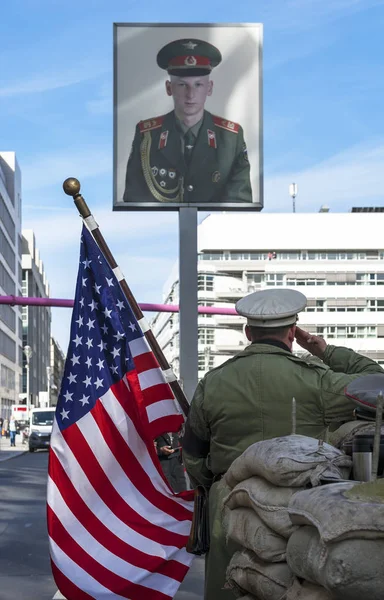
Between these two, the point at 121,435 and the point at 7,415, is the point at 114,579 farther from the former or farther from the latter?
Result: the point at 7,415

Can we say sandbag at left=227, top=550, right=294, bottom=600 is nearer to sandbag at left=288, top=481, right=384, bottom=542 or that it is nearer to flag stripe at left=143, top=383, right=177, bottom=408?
sandbag at left=288, top=481, right=384, bottom=542

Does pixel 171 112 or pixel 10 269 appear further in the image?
pixel 10 269

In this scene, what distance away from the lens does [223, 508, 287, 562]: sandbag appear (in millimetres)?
3568

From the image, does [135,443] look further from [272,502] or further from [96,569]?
[272,502]

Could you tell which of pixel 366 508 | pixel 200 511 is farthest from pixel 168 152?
pixel 366 508

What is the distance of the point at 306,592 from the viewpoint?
3020 millimetres

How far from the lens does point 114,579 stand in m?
6.00

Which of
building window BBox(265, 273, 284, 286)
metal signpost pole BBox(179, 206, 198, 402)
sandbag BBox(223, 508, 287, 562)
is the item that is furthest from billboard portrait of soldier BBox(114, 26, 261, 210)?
building window BBox(265, 273, 284, 286)

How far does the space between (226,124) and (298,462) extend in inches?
349

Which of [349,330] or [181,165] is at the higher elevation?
[181,165]

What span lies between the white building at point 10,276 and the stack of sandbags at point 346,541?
94.6 metres

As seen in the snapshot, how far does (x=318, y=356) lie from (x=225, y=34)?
313 inches

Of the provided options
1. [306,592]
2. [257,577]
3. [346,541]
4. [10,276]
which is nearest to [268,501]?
[257,577]

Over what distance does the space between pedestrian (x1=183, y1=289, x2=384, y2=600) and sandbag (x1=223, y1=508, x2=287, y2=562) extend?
0.38 metres
